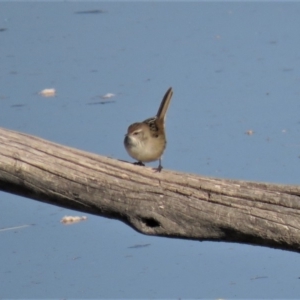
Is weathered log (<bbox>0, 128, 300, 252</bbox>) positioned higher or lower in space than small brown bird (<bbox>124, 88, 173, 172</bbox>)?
higher

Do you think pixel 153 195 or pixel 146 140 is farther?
pixel 146 140

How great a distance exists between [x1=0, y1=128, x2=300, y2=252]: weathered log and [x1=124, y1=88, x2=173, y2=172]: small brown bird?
1194mm

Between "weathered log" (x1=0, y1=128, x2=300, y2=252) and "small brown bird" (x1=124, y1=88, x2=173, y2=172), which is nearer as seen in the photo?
"weathered log" (x1=0, y1=128, x2=300, y2=252)

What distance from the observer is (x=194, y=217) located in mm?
3648

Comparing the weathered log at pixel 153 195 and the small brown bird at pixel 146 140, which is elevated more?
the weathered log at pixel 153 195

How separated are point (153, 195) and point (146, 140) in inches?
52.4

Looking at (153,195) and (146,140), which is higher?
(153,195)

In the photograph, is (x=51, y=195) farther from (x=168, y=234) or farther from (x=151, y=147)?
(x=151, y=147)

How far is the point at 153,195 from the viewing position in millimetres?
3729

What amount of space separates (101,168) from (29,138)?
1.17 ft

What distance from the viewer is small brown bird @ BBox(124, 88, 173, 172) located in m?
5.07

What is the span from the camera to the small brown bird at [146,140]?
16.6 ft

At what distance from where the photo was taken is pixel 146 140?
16.5 feet

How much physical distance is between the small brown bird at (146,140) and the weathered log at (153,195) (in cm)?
119
